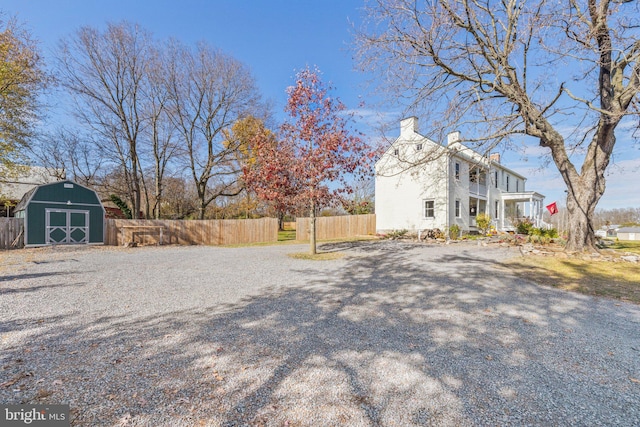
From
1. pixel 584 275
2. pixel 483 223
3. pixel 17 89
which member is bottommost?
pixel 584 275

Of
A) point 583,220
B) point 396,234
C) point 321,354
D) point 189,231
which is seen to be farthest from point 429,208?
point 321,354

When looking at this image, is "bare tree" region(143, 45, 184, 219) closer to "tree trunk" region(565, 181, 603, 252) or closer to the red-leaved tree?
the red-leaved tree

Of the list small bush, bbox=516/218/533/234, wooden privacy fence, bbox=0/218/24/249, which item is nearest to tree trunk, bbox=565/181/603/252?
small bush, bbox=516/218/533/234

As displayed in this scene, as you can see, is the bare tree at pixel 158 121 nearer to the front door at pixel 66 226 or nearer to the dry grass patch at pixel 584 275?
the front door at pixel 66 226

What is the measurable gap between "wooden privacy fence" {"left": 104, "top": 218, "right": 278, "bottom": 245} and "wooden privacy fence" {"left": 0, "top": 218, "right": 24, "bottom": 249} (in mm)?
3343

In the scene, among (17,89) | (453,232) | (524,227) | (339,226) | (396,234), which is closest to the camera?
(17,89)

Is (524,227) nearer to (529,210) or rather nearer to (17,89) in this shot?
(529,210)

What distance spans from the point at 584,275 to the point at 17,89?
22.0 meters

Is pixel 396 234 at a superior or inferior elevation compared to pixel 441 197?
inferior

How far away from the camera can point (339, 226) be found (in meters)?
22.2

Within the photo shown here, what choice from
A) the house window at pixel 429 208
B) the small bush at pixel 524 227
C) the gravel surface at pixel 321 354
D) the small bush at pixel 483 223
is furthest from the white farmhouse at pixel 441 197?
the gravel surface at pixel 321 354

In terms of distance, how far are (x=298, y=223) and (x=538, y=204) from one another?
19.0 metres

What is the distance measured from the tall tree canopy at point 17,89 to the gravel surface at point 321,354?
11518 mm

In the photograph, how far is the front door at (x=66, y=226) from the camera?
47.9ft
